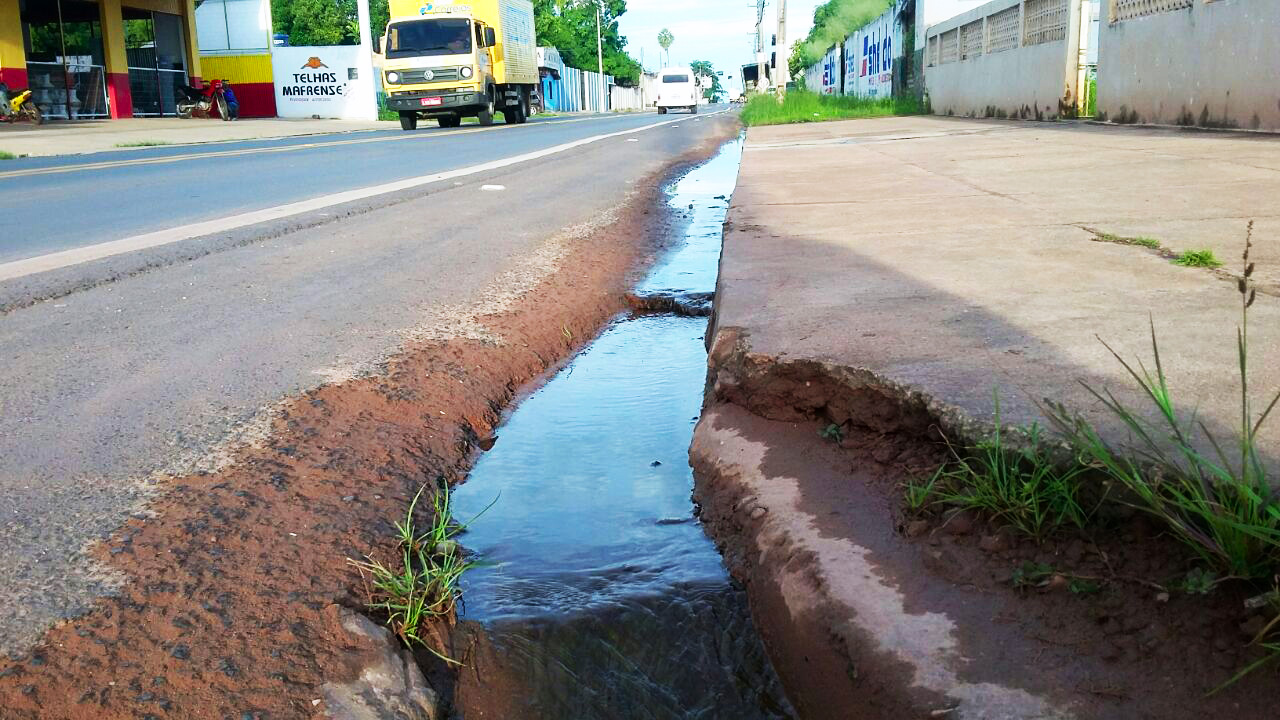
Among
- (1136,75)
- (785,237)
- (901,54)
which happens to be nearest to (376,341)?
(785,237)

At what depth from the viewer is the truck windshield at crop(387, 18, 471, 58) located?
2411cm

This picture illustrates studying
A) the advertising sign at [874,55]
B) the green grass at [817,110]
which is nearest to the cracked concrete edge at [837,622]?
the green grass at [817,110]

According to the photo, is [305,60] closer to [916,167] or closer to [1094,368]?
[916,167]

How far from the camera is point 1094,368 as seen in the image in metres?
2.23

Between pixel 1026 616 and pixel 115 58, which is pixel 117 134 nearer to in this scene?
pixel 115 58

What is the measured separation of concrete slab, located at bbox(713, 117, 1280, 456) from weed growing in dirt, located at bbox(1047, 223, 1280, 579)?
0.30 ft

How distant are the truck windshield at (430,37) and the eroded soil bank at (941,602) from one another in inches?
922

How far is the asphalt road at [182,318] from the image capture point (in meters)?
2.12

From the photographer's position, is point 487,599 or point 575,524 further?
point 575,524

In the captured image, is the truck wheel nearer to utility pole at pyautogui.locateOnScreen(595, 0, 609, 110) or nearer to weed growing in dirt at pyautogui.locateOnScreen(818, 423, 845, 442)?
weed growing in dirt at pyautogui.locateOnScreen(818, 423, 845, 442)

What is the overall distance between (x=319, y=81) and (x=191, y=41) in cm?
590

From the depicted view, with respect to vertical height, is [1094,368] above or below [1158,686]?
above

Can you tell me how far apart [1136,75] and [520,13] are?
21.0 meters

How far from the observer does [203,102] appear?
30.7 m
